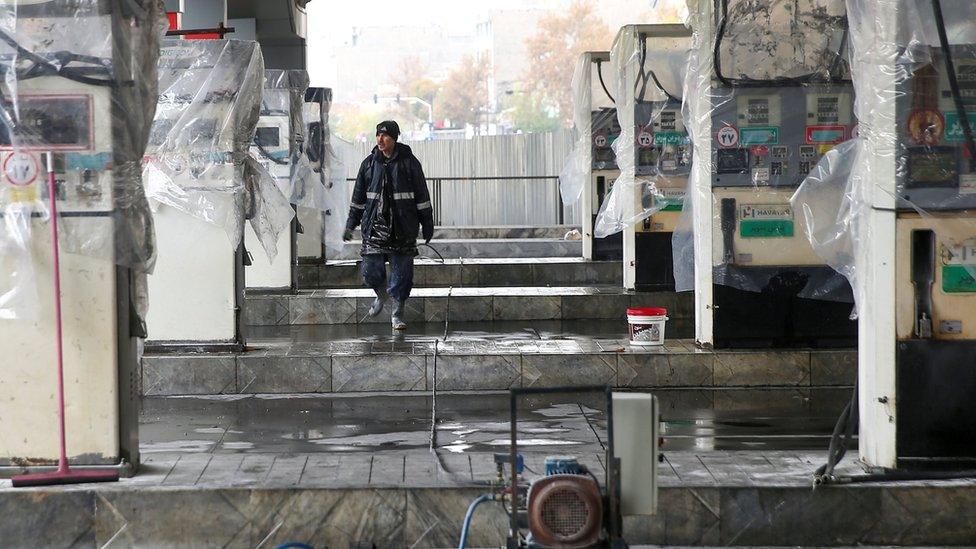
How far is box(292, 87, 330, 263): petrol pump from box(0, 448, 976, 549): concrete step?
10.0 metres

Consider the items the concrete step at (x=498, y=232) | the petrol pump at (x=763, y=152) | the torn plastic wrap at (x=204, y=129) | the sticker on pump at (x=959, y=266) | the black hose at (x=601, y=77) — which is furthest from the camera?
the concrete step at (x=498, y=232)

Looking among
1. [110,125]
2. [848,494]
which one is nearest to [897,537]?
[848,494]

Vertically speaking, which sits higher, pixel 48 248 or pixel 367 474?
pixel 48 248

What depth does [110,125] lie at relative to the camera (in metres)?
5.91

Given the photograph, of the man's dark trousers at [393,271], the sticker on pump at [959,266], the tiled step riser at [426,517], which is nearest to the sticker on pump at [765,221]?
the man's dark trousers at [393,271]

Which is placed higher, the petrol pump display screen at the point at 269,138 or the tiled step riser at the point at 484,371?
the petrol pump display screen at the point at 269,138

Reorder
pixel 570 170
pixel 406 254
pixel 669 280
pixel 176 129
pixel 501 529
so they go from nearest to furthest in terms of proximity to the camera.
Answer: pixel 501 529 < pixel 176 129 < pixel 406 254 < pixel 669 280 < pixel 570 170

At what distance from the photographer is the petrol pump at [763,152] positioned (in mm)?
9320

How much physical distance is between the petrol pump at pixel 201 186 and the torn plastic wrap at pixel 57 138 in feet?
10.8

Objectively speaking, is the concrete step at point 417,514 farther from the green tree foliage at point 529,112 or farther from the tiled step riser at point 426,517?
the green tree foliage at point 529,112

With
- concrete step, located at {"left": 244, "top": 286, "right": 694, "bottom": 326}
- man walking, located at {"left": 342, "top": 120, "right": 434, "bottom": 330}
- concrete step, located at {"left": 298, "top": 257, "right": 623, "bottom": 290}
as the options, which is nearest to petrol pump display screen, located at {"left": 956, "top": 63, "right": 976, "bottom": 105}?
man walking, located at {"left": 342, "top": 120, "right": 434, "bottom": 330}

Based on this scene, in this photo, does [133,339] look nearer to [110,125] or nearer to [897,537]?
[110,125]

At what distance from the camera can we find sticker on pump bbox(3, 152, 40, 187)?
5.82 m

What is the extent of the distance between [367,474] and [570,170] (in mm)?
12371
